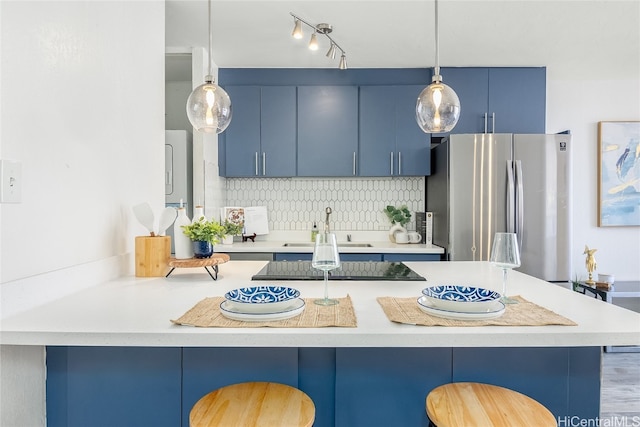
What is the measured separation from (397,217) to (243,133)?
1.61 m

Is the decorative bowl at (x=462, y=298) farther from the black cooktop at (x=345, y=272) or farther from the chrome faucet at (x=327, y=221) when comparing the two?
the chrome faucet at (x=327, y=221)

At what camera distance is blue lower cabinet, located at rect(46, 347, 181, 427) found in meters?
1.20

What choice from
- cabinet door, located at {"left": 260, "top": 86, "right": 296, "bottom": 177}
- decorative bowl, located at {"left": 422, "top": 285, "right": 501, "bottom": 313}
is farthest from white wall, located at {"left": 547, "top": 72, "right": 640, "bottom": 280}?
decorative bowl, located at {"left": 422, "top": 285, "right": 501, "bottom": 313}

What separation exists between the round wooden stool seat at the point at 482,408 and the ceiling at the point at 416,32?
7.24ft

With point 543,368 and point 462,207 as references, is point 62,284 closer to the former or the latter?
point 543,368

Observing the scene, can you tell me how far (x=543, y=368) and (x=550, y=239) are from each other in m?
2.07

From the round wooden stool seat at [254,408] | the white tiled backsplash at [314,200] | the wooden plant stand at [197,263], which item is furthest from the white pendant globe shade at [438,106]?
the white tiled backsplash at [314,200]

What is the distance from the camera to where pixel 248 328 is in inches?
39.8

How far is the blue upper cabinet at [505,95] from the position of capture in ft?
11.0

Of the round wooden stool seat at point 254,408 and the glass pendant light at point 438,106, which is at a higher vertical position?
the glass pendant light at point 438,106

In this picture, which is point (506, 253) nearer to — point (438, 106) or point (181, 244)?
point (438, 106)

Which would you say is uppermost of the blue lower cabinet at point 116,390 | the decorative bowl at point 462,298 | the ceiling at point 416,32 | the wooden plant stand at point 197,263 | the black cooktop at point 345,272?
the ceiling at point 416,32

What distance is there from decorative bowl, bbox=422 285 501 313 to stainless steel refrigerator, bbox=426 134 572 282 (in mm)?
1804

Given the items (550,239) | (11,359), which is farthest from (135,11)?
(550,239)
